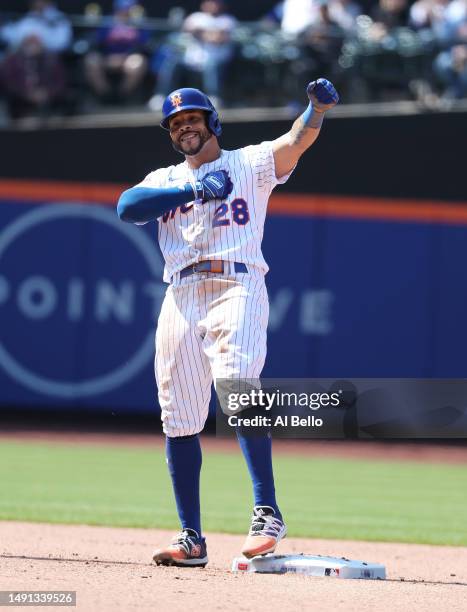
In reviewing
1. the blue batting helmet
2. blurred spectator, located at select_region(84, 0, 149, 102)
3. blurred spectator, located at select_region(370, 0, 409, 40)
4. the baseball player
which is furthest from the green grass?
blurred spectator, located at select_region(370, 0, 409, 40)

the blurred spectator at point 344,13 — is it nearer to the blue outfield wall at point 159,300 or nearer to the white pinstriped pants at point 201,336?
the blue outfield wall at point 159,300

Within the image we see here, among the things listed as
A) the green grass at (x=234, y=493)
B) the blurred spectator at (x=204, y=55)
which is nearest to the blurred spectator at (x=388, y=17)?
the blurred spectator at (x=204, y=55)

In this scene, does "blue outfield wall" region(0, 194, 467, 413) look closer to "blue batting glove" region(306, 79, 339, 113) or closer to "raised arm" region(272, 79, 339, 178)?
"raised arm" region(272, 79, 339, 178)

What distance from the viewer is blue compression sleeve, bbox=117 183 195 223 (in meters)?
4.75

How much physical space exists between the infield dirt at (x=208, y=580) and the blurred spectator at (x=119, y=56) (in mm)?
8050

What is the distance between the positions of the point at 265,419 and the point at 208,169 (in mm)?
1048

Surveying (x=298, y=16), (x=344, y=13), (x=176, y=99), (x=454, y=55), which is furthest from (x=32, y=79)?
(x=176, y=99)

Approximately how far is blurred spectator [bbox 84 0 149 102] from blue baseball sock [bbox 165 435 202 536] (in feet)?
29.4

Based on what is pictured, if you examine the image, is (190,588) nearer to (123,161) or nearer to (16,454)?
(16,454)

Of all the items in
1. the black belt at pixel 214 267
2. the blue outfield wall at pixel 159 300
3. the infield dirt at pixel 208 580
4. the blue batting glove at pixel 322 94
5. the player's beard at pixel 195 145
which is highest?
the blue outfield wall at pixel 159 300

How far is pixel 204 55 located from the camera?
42.2 feet

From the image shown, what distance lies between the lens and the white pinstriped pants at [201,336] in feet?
15.8

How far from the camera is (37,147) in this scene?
45.4ft

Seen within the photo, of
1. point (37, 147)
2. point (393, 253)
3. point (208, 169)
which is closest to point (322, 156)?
point (393, 253)
